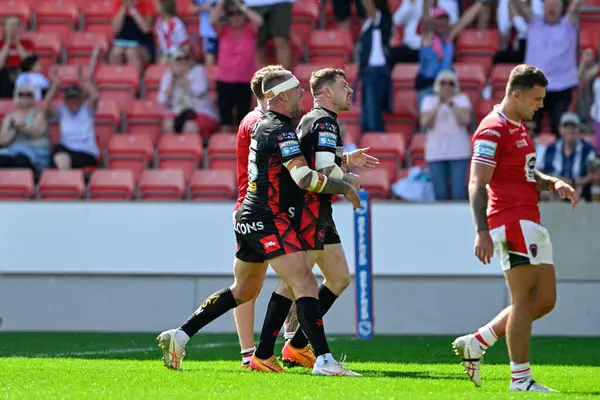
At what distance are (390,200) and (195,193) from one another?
275cm

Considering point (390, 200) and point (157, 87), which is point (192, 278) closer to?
point (390, 200)

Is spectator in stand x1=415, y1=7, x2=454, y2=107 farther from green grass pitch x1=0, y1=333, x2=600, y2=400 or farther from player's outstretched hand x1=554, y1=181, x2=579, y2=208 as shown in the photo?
player's outstretched hand x1=554, y1=181, x2=579, y2=208

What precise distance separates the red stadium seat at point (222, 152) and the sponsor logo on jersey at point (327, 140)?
8.14 metres

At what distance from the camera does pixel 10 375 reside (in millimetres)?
8680

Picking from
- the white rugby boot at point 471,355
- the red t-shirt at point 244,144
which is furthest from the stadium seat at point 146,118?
the white rugby boot at point 471,355

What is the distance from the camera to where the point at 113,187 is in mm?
16516

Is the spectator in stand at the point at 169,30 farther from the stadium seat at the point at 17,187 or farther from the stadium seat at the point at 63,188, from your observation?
the stadium seat at the point at 17,187

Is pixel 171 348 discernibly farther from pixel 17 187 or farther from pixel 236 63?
pixel 236 63

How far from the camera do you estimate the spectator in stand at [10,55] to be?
59.8ft

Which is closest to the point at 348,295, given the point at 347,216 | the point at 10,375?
the point at 347,216

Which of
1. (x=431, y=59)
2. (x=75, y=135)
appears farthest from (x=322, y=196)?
(x=75, y=135)

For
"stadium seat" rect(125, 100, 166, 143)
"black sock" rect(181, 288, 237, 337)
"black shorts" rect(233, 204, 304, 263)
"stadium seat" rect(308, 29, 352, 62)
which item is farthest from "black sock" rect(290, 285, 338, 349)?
"stadium seat" rect(308, 29, 352, 62)

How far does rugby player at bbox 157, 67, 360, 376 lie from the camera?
845 centimetres

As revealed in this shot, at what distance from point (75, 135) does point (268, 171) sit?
8.94m
